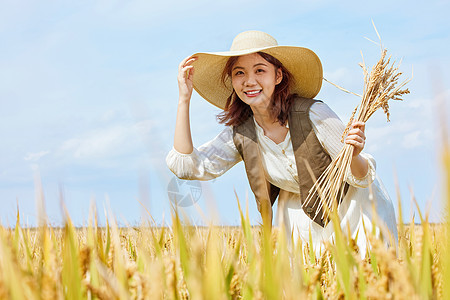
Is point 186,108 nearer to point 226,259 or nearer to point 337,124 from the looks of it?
point 337,124

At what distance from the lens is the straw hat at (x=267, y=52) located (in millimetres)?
2820

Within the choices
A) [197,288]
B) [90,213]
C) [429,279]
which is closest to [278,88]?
[90,213]

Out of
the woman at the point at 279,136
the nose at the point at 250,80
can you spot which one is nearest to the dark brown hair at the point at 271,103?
the woman at the point at 279,136

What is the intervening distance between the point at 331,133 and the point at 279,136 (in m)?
0.36

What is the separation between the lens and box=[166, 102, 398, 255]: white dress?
2.70 metres

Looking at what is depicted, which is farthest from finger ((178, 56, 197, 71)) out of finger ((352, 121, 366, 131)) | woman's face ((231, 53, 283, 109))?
finger ((352, 121, 366, 131))

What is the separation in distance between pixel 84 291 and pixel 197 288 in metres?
0.40

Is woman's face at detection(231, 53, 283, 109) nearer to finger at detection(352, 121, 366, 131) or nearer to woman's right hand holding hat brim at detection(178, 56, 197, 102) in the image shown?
woman's right hand holding hat brim at detection(178, 56, 197, 102)

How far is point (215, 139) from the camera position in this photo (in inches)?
120

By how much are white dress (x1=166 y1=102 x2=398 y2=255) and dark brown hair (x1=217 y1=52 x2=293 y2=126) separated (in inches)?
3.3

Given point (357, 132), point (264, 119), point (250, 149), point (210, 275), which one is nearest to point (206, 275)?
point (210, 275)

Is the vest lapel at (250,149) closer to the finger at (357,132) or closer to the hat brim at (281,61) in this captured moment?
the hat brim at (281,61)

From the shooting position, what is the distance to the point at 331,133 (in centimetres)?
269

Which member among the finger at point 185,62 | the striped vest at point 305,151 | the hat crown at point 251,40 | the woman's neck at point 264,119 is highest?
the hat crown at point 251,40
